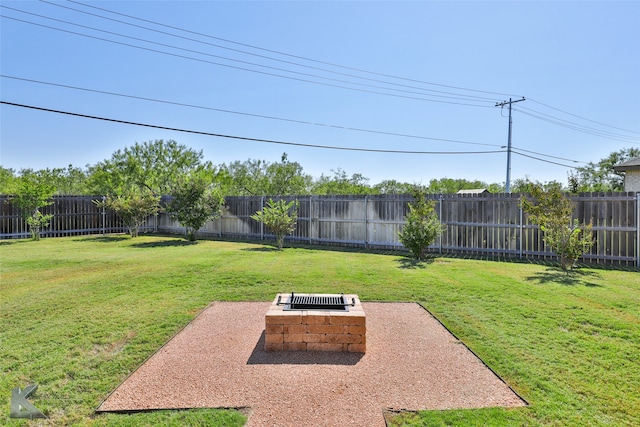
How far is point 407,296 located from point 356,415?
3915mm

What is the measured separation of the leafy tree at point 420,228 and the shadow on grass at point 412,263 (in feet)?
0.91

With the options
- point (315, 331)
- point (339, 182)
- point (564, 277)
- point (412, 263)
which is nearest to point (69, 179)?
point (339, 182)

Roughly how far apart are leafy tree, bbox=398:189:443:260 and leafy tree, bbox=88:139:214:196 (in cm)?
2413

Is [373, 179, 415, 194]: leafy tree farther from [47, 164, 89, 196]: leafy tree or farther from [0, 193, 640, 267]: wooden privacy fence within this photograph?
[47, 164, 89, 196]: leafy tree

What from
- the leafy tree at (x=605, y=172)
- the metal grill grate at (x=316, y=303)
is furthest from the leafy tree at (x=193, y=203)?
the leafy tree at (x=605, y=172)

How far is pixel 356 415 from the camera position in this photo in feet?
9.79

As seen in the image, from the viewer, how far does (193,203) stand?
15.1 m

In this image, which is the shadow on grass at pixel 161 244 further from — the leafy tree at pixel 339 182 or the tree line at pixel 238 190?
the leafy tree at pixel 339 182

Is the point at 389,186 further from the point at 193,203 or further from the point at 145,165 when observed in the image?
the point at 145,165

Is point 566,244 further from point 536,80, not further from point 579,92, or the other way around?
point 579,92

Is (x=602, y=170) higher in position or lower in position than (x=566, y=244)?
higher

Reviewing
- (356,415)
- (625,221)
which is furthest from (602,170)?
(356,415)

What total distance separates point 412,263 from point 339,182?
25.9 metres

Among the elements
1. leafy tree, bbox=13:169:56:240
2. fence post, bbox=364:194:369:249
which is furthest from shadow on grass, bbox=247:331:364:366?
leafy tree, bbox=13:169:56:240
